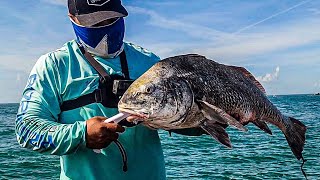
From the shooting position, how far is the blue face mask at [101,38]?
12.8 ft

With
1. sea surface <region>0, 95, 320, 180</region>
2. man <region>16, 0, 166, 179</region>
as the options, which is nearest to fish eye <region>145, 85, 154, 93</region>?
man <region>16, 0, 166, 179</region>

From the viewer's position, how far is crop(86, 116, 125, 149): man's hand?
327 centimetres

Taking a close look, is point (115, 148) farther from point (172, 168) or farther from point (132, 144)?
point (172, 168)

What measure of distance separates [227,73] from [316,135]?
26843mm

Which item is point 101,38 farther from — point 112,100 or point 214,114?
point 214,114

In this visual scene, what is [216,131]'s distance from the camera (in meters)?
3.64

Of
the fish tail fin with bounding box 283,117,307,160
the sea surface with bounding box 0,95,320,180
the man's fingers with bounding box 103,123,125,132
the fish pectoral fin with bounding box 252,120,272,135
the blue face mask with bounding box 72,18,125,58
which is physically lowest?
the sea surface with bounding box 0,95,320,180

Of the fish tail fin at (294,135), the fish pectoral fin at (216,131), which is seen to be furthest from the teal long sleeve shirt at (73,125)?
the fish tail fin at (294,135)

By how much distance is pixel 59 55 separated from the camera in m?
3.83

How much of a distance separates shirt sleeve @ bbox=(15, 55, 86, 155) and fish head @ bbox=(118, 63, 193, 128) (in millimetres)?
380

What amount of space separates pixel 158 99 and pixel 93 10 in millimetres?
855

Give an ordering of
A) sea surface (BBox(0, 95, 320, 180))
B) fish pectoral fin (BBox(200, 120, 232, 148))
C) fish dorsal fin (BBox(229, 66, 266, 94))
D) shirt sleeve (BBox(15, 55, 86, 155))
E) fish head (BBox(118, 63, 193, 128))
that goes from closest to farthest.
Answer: shirt sleeve (BBox(15, 55, 86, 155)), fish head (BBox(118, 63, 193, 128)), fish pectoral fin (BBox(200, 120, 232, 148)), fish dorsal fin (BBox(229, 66, 266, 94)), sea surface (BBox(0, 95, 320, 180))

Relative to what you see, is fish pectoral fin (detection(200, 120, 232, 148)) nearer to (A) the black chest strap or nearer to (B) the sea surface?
(A) the black chest strap

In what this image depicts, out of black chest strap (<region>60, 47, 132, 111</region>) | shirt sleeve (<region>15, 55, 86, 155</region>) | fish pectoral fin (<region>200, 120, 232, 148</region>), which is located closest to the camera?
shirt sleeve (<region>15, 55, 86, 155</region>)
